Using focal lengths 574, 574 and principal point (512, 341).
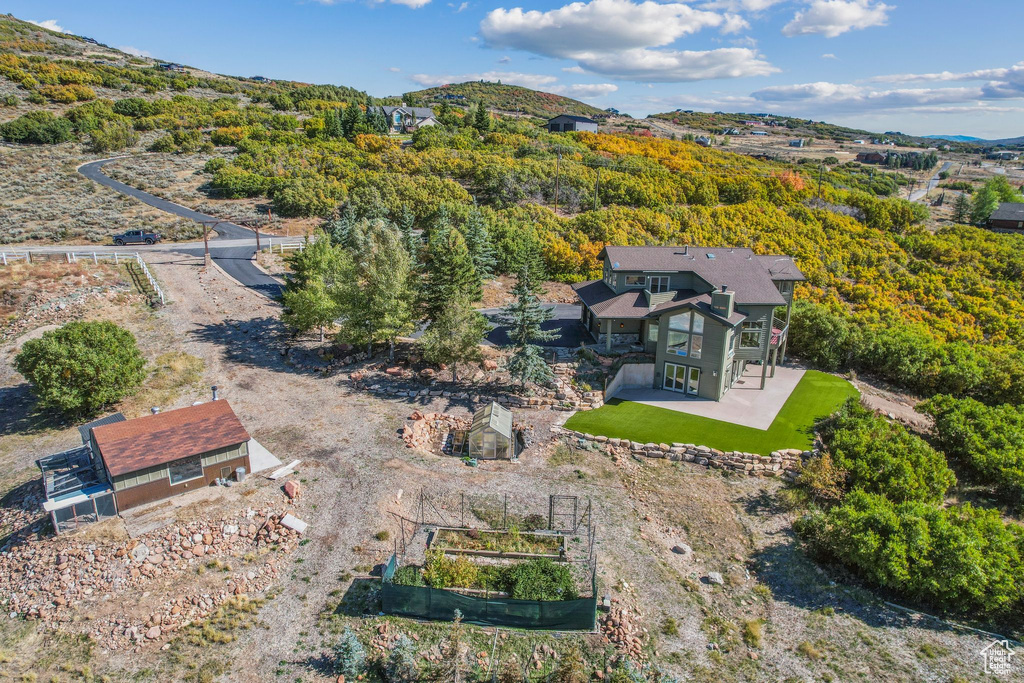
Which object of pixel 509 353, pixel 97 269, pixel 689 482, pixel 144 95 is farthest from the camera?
pixel 144 95

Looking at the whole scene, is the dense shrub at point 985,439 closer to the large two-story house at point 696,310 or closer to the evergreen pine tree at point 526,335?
the large two-story house at point 696,310

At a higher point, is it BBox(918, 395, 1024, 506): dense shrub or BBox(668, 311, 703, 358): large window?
BBox(668, 311, 703, 358): large window

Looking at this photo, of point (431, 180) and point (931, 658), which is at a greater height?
point (431, 180)

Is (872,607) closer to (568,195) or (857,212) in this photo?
(568,195)

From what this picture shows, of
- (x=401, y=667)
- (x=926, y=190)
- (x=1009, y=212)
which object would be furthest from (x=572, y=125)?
(x=401, y=667)

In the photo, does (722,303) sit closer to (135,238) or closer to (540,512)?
(540,512)

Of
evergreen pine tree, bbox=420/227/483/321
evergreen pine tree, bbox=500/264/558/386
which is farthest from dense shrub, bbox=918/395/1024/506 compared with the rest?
evergreen pine tree, bbox=420/227/483/321

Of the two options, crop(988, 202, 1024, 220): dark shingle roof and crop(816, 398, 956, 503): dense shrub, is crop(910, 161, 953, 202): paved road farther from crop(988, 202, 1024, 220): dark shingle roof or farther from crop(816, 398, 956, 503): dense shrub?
crop(816, 398, 956, 503): dense shrub

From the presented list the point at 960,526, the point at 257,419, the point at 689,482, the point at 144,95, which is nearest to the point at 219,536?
the point at 257,419
